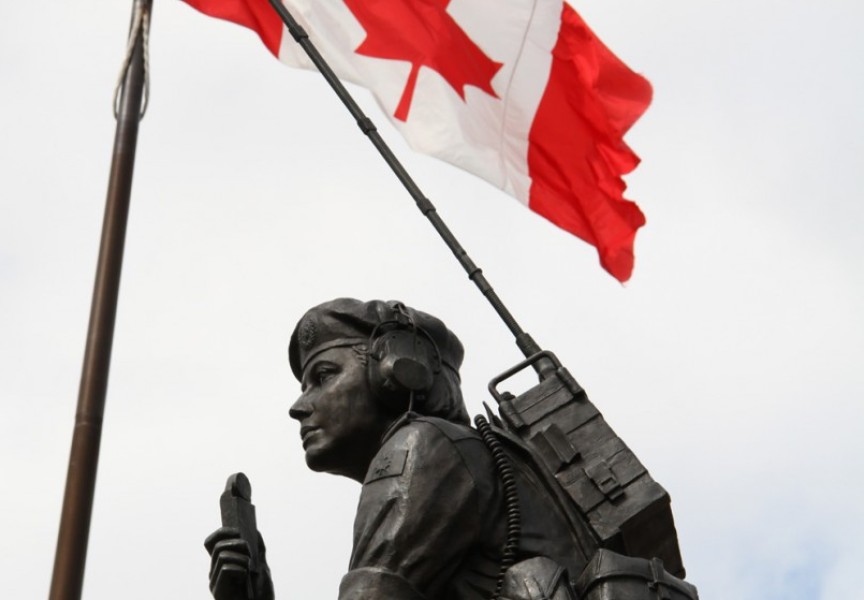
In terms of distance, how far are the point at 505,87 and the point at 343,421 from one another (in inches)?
281

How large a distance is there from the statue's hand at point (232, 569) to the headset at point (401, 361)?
1171 millimetres

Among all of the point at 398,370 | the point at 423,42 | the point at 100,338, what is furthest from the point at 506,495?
the point at 423,42

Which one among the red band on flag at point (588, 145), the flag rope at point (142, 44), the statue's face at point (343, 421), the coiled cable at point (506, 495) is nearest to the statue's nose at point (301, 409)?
the statue's face at point (343, 421)

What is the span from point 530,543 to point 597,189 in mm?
7192

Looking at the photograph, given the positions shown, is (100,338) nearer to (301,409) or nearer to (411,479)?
(301,409)

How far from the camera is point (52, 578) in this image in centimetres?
1173

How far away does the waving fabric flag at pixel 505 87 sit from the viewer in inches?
706

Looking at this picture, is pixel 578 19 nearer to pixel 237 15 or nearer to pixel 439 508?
pixel 237 15

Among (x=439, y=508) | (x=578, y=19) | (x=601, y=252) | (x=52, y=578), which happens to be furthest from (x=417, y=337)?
(x=578, y=19)

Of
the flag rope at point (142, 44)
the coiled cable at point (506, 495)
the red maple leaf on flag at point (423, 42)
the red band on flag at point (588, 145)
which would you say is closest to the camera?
the coiled cable at point (506, 495)

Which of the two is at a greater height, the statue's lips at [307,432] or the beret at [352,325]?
the beret at [352,325]

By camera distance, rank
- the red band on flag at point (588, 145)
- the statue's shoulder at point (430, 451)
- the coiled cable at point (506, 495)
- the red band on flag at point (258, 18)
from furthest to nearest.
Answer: the red band on flag at point (258, 18)
the red band on flag at point (588, 145)
the statue's shoulder at point (430, 451)
the coiled cable at point (506, 495)

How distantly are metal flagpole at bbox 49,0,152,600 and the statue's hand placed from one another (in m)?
0.82

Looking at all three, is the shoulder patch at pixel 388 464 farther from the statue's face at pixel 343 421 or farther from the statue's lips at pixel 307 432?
the statue's lips at pixel 307 432
